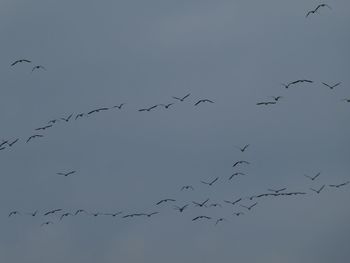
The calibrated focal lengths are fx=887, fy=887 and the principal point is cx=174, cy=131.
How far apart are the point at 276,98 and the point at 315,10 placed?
997 centimetres

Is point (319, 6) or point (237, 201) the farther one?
point (237, 201)

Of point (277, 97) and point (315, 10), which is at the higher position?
point (315, 10)

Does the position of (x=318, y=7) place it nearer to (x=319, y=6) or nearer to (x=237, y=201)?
(x=319, y=6)

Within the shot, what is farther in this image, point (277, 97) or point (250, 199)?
point (250, 199)

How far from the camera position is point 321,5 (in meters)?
90.8

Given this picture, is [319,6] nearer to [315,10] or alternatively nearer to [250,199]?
[315,10]

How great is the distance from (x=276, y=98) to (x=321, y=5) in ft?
35.1

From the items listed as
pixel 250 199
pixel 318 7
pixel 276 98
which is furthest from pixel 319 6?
pixel 250 199

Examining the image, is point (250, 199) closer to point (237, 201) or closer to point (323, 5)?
point (237, 201)

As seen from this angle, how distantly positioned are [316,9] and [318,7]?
70 centimetres

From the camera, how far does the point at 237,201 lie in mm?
115125

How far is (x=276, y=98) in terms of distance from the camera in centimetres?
9350

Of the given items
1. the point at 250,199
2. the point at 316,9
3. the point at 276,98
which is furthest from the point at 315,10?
the point at 250,199

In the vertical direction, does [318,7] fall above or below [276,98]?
above
